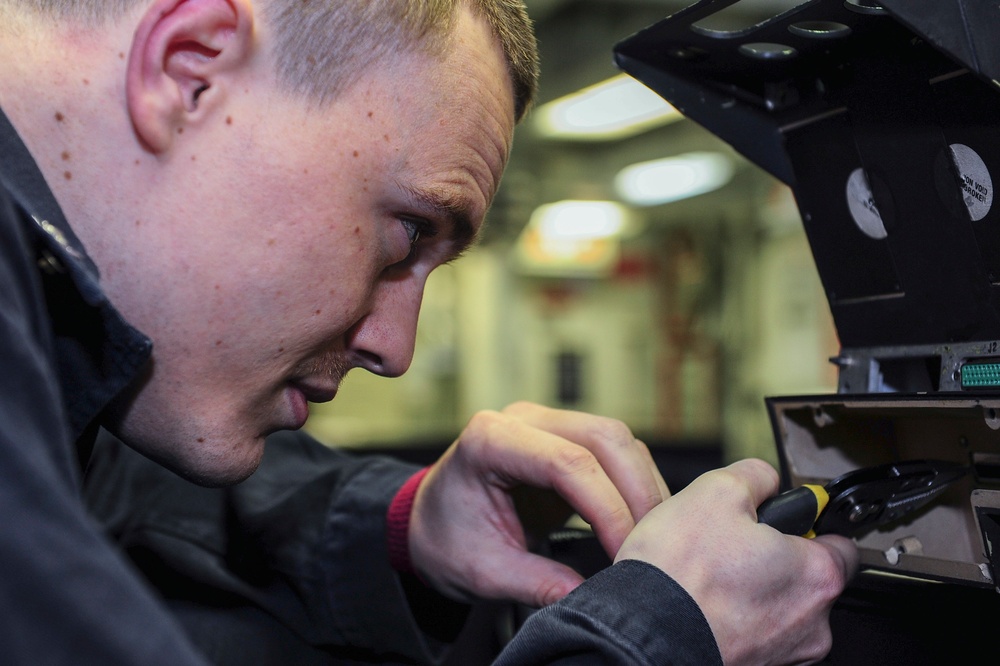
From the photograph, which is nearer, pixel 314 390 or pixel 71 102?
pixel 71 102

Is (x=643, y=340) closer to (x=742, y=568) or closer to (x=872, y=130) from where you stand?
(x=872, y=130)

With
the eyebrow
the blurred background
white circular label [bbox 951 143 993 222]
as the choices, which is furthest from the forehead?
the blurred background

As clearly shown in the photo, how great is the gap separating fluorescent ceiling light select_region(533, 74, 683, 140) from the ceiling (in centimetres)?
8

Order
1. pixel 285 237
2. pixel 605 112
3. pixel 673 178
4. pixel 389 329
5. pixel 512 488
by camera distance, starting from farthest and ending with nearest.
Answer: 1. pixel 673 178
2. pixel 605 112
3. pixel 512 488
4. pixel 389 329
5. pixel 285 237

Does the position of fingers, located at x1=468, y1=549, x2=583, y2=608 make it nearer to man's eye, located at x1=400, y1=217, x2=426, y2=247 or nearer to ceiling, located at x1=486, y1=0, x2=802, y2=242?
man's eye, located at x1=400, y1=217, x2=426, y2=247

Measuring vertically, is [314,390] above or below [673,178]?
above

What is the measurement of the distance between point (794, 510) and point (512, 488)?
33cm

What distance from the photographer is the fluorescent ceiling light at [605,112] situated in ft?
11.3

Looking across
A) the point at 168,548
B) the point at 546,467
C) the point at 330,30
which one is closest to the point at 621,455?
the point at 546,467

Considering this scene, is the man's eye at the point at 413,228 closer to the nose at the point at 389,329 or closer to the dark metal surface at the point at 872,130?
the nose at the point at 389,329

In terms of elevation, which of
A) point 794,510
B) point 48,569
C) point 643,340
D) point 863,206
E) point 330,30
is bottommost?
point 643,340

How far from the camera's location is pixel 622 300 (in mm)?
6176

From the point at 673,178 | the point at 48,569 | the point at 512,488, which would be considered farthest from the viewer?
the point at 673,178

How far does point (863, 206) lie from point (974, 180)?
12cm
